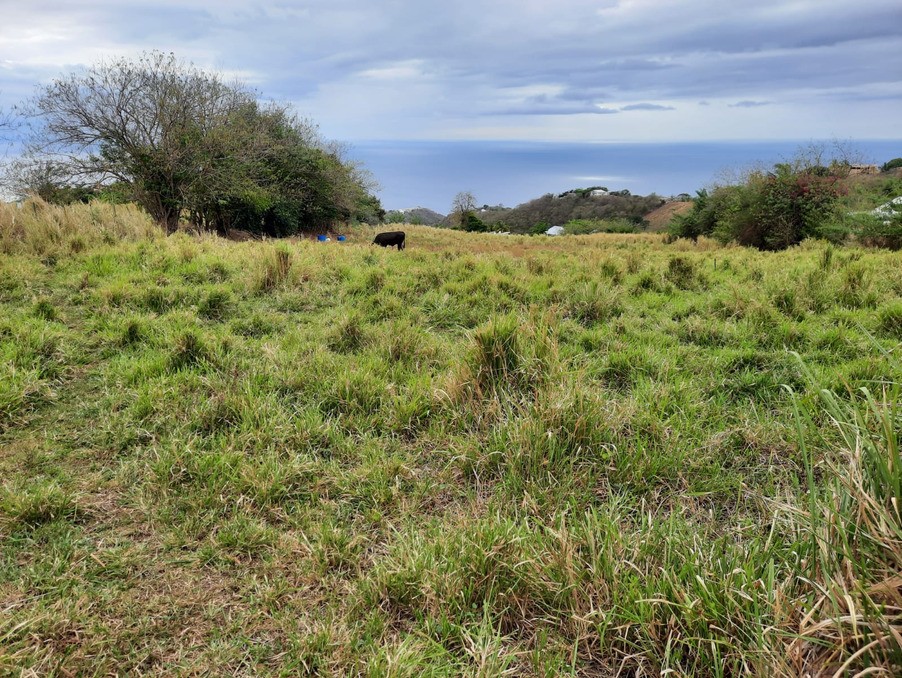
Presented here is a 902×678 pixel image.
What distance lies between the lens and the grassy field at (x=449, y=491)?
161cm

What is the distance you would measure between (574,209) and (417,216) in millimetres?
24581

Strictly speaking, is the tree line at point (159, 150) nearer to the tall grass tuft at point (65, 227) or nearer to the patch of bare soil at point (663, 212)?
the tall grass tuft at point (65, 227)

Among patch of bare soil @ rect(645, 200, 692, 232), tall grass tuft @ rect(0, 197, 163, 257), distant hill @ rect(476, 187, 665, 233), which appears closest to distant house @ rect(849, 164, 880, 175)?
tall grass tuft @ rect(0, 197, 163, 257)

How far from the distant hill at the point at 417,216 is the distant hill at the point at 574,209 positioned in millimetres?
8390

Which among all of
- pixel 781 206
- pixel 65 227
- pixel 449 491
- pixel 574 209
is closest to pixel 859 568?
pixel 449 491

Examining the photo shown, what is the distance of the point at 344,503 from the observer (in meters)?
2.54

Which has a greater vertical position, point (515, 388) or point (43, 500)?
point (515, 388)

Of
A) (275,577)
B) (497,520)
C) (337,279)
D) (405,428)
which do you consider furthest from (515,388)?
(337,279)

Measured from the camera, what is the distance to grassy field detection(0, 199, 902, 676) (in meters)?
1.61

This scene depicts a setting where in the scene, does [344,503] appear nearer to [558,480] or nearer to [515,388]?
[558,480]

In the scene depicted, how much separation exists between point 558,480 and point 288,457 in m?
1.51

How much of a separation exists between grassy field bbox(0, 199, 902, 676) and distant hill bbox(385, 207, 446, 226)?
5471 cm

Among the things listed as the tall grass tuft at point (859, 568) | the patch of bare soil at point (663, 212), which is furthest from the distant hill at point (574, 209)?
the tall grass tuft at point (859, 568)

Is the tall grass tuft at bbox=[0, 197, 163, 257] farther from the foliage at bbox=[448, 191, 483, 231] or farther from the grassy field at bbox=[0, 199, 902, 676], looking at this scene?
the foliage at bbox=[448, 191, 483, 231]
